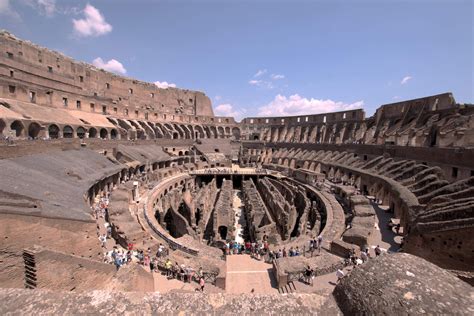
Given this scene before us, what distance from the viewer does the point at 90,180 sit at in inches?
640

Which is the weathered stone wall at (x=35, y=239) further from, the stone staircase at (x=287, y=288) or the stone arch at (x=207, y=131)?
the stone arch at (x=207, y=131)

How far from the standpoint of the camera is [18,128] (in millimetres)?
21047

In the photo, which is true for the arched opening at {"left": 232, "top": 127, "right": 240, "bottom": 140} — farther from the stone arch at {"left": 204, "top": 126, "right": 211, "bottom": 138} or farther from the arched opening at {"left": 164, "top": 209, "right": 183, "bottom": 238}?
the arched opening at {"left": 164, "top": 209, "right": 183, "bottom": 238}

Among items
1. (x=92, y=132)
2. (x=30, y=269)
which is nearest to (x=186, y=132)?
(x=92, y=132)

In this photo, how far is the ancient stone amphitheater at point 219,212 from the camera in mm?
3129

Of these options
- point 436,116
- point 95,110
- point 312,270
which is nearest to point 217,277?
point 312,270

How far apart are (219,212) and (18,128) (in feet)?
62.4

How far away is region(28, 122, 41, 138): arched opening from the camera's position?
2227cm

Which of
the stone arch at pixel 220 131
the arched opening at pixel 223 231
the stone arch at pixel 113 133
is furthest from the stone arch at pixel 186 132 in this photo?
the arched opening at pixel 223 231

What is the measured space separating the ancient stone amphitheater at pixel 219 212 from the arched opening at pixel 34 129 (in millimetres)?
196

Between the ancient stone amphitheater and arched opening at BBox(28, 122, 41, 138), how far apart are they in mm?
196

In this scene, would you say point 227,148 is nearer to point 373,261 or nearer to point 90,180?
point 90,180

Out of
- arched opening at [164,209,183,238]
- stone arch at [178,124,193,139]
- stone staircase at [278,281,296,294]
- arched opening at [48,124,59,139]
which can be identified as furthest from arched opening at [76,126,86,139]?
stone staircase at [278,281,296,294]

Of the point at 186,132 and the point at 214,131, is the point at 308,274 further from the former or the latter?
the point at 214,131
